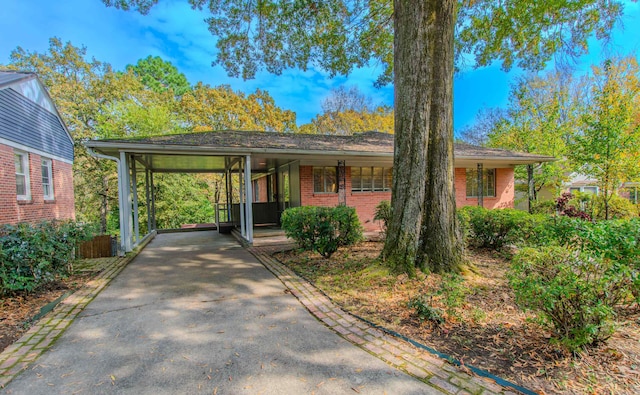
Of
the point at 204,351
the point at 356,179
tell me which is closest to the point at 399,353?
the point at 204,351

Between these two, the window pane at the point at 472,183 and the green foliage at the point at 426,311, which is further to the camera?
the window pane at the point at 472,183

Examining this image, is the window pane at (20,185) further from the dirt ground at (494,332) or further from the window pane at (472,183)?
the window pane at (472,183)

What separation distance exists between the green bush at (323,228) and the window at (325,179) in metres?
5.09

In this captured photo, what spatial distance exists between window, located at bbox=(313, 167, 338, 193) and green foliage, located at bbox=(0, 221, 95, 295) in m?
7.86

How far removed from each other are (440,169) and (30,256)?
6.53m

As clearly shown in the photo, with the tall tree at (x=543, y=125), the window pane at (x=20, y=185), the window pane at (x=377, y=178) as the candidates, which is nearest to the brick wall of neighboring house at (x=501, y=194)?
the tall tree at (x=543, y=125)

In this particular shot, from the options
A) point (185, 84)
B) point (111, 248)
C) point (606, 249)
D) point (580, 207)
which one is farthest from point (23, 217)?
point (185, 84)

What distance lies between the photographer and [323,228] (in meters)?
6.41

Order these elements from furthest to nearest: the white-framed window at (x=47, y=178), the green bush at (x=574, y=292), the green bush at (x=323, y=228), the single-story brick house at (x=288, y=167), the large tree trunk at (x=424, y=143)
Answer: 1. the white-framed window at (x=47, y=178)
2. the single-story brick house at (x=288, y=167)
3. the green bush at (x=323, y=228)
4. the large tree trunk at (x=424, y=143)
5. the green bush at (x=574, y=292)

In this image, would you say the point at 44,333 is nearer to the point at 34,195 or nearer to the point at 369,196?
the point at 34,195

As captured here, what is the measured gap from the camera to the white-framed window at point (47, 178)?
11.1 m

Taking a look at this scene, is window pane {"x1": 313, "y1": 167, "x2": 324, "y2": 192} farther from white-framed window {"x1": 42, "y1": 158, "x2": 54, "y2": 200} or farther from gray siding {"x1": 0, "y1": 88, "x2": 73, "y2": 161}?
white-framed window {"x1": 42, "y1": 158, "x2": 54, "y2": 200}

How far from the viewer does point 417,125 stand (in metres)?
4.79

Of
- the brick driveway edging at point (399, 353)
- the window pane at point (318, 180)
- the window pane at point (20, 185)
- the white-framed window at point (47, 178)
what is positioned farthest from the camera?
the window pane at point (318, 180)
